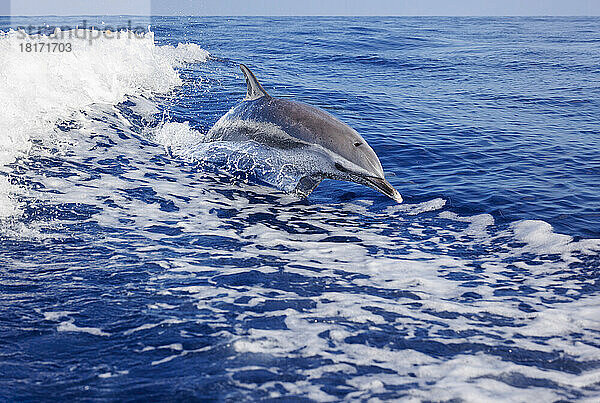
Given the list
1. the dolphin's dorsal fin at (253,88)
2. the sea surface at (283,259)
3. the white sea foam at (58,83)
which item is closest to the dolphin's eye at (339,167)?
the sea surface at (283,259)

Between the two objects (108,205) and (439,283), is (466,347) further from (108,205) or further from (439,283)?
(108,205)

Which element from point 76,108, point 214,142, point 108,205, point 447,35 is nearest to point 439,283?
point 108,205

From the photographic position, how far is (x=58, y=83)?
39.7 ft

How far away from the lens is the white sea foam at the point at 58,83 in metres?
9.01

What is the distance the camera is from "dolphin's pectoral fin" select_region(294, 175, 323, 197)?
736cm

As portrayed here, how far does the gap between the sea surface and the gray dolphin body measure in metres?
0.36

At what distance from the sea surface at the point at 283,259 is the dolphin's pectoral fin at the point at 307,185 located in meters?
0.18

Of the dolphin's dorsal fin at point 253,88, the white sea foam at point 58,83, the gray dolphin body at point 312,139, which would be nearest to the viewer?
the gray dolphin body at point 312,139

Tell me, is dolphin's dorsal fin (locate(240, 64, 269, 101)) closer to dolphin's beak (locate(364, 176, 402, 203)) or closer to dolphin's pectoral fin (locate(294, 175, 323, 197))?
dolphin's pectoral fin (locate(294, 175, 323, 197))

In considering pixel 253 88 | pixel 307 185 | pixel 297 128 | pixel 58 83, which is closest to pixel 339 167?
pixel 307 185

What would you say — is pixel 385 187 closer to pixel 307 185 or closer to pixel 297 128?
pixel 307 185

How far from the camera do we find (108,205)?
22.4 feet

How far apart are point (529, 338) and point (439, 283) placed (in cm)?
112

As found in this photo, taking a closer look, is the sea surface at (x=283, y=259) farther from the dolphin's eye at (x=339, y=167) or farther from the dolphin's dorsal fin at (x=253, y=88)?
the dolphin's dorsal fin at (x=253, y=88)
